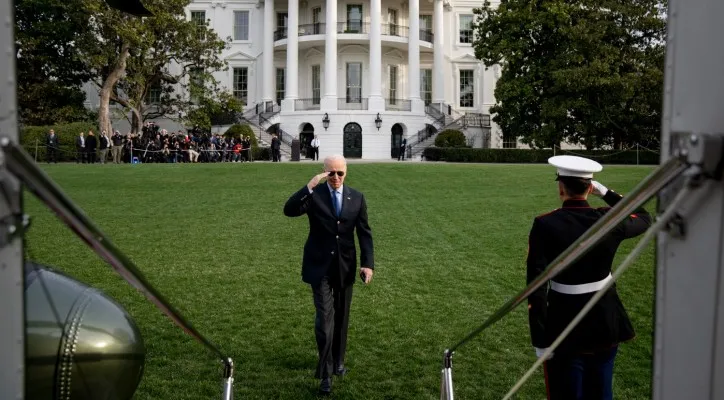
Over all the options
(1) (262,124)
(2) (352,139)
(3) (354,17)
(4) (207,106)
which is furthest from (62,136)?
(3) (354,17)

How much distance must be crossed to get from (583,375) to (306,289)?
228 inches

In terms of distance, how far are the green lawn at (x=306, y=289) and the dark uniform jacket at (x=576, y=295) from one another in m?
1.77

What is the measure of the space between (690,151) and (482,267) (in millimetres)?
8556

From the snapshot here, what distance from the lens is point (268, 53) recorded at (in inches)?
2040

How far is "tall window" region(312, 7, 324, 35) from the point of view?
50906 millimetres

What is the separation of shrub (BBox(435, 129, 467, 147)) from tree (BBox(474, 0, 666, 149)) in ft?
10.4

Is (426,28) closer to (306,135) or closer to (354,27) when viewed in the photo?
(354,27)

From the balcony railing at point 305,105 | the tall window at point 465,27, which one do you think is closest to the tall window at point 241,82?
the balcony railing at point 305,105

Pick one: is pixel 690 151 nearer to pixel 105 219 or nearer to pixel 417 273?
pixel 417 273

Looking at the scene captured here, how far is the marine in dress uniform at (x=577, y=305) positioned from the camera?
12.8 ft

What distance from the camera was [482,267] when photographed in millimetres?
10688

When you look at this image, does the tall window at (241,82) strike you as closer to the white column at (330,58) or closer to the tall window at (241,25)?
the tall window at (241,25)

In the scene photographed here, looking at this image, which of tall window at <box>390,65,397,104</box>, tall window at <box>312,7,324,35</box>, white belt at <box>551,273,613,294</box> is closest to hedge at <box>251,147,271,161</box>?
tall window at <box>312,7,324,35</box>

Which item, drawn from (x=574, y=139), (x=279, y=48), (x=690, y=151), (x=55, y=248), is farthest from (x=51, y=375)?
(x=279, y=48)
